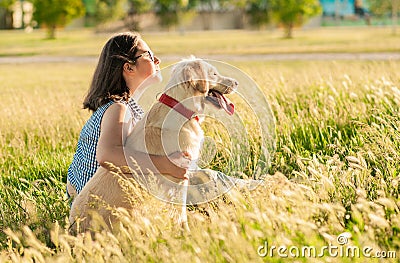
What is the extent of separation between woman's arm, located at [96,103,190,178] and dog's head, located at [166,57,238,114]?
372 mm

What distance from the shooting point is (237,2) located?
6812 cm

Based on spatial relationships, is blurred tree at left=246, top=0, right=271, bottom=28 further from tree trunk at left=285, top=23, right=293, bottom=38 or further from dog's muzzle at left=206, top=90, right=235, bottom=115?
dog's muzzle at left=206, top=90, right=235, bottom=115

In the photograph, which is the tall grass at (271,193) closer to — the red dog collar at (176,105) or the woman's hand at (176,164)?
the woman's hand at (176,164)

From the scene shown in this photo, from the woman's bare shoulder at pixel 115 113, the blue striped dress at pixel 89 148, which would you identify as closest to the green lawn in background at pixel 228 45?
the blue striped dress at pixel 89 148

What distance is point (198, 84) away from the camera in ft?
13.1

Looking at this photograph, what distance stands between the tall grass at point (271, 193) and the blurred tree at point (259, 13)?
58.6m

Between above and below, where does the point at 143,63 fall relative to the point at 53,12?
above

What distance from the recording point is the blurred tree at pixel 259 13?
68250mm

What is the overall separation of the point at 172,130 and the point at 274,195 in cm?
71

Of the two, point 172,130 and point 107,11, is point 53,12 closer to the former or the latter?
point 107,11

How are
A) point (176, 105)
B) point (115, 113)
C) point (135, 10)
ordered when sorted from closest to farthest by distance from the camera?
1. point (176, 105)
2. point (115, 113)
3. point (135, 10)

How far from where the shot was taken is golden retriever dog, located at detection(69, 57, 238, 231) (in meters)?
4.00

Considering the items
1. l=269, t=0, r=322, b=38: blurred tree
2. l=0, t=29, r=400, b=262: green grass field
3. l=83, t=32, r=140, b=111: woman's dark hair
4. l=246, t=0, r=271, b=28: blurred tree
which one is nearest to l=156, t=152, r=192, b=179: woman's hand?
l=0, t=29, r=400, b=262: green grass field

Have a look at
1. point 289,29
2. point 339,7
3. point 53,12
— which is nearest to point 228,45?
point 289,29
